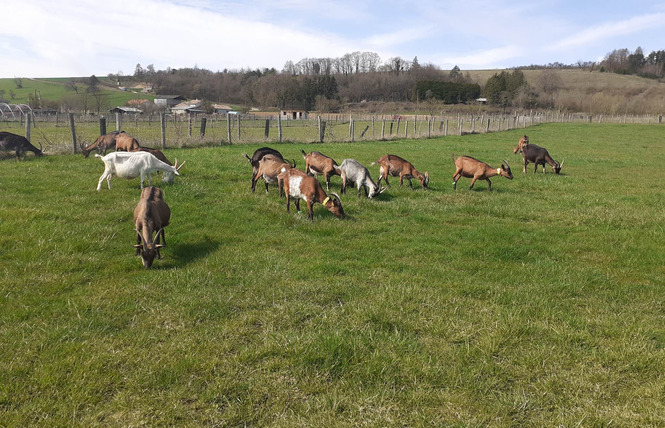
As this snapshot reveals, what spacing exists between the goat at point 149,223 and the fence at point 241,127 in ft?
44.8

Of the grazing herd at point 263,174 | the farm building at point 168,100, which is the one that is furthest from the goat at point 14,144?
the farm building at point 168,100

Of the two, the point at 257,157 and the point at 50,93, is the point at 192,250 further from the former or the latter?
the point at 50,93

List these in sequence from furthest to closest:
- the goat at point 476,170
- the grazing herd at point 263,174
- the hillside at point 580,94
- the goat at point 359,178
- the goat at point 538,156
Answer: the hillside at point 580,94, the goat at point 538,156, the goat at point 476,170, the goat at point 359,178, the grazing herd at point 263,174

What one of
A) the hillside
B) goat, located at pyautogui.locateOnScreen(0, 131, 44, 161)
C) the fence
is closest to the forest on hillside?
the hillside

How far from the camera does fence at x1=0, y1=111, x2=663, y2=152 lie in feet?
79.0

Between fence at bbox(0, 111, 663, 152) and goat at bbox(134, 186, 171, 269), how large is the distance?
13.7 meters

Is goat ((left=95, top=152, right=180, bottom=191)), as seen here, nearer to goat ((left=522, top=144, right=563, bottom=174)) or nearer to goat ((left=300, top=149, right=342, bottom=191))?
goat ((left=300, top=149, right=342, bottom=191))

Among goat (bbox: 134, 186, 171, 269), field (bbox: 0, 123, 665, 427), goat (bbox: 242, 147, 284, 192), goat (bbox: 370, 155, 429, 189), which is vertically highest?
goat (bbox: 242, 147, 284, 192)

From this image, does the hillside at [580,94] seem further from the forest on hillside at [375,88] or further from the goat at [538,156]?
the goat at [538,156]

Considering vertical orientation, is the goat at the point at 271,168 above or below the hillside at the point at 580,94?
below

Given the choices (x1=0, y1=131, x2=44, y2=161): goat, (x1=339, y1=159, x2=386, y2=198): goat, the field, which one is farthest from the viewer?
(x1=0, y1=131, x2=44, y2=161): goat

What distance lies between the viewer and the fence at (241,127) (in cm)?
2409

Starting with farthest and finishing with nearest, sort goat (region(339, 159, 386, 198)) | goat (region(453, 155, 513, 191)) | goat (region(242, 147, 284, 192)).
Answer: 1. goat (region(453, 155, 513, 191))
2. goat (region(242, 147, 284, 192))
3. goat (region(339, 159, 386, 198))

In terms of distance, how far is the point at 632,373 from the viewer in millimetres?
4371
